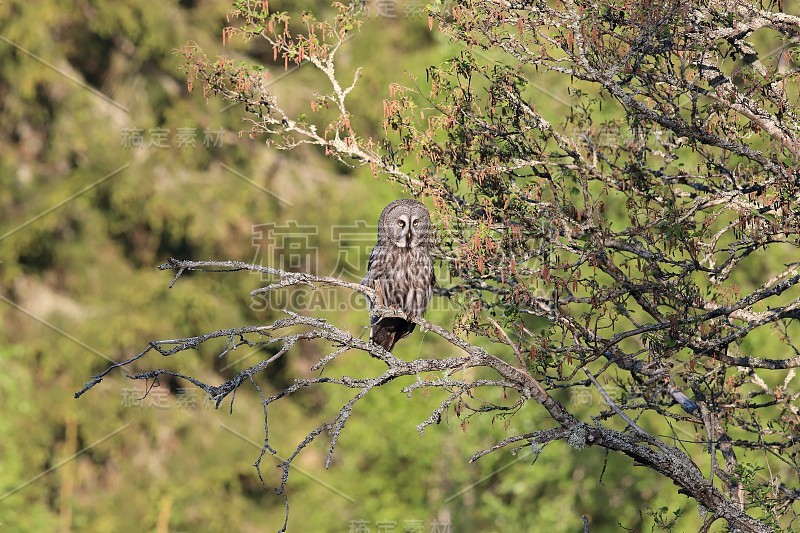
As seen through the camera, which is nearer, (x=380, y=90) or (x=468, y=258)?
(x=468, y=258)

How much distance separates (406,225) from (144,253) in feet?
46.0

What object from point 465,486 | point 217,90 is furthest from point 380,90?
point 217,90

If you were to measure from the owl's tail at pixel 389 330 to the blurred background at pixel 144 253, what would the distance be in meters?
7.90

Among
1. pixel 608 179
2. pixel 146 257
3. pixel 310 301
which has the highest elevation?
pixel 146 257

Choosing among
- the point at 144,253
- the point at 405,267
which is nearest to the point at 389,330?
the point at 405,267

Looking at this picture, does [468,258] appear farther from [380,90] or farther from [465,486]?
[380,90]

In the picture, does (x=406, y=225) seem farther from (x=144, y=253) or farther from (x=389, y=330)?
(x=144, y=253)

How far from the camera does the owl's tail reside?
8948 millimetres

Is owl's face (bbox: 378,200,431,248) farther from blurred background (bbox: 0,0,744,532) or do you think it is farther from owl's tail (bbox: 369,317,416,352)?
blurred background (bbox: 0,0,744,532)

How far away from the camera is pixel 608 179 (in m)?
7.06

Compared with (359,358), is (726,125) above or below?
below

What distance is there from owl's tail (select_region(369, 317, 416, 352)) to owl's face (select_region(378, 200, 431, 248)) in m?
0.59

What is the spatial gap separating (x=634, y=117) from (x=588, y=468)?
994 cm

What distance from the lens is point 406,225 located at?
28.9ft
